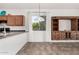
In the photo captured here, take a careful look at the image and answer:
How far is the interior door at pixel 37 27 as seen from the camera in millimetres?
9352

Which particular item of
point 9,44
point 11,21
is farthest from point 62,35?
point 9,44

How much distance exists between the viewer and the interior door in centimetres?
935

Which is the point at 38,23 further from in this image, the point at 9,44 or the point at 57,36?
the point at 9,44

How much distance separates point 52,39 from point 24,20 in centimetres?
201

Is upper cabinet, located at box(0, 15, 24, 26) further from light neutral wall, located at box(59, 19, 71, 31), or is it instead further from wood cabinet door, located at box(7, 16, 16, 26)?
light neutral wall, located at box(59, 19, 71, 31)

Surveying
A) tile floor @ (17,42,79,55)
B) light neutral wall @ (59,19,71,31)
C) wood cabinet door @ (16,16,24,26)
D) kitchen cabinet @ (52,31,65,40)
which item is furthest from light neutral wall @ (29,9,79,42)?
tile floor @ (17,42,79,55)

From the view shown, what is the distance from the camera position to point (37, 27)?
9.42m

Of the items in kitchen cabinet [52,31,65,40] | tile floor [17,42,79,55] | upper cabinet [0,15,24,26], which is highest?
upper cabinet [0,15,24,26]

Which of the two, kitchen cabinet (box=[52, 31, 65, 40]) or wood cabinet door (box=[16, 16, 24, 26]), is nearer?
wood cabinet door (box=[16, 16, 24, 26])

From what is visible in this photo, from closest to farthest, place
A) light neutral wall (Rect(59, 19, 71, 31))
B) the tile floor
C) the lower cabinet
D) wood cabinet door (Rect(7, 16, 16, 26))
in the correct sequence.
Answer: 1. the tile floor
2. wood cabinet door (Rect(7, 16, 16, 26))
3. the lower cabinet
4. light neutral wall (Rect(59, 19, 71, 31))

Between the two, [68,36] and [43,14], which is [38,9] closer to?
[43,14]

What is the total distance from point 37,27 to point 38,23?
0.95ft

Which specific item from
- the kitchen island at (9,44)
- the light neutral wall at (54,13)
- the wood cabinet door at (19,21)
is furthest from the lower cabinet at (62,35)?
the kitchen island at (9,44)
